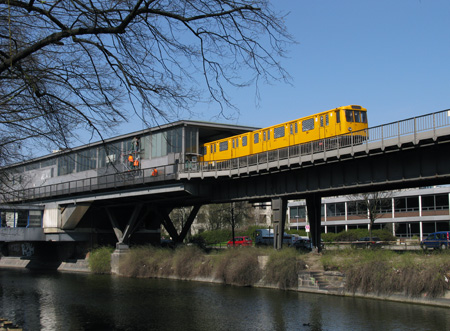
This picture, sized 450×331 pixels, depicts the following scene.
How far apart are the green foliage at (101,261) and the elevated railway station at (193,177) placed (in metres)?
2.24

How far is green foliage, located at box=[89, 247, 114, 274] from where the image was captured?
48312 mm

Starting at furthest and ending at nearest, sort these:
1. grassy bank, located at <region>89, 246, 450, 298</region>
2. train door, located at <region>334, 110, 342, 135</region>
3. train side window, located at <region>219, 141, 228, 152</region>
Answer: train side window, located at <region>219, 141, 228, 152</region> < train door, located at <region>334, 110, 342, 135</region> < grassy bank, located at <region>89, 246, 450, 298</region>

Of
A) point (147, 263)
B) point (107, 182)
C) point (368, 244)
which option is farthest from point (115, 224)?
point (368, 244)

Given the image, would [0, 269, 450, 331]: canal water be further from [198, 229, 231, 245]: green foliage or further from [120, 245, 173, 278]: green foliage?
[198, 229, 231, 245]: green foliage

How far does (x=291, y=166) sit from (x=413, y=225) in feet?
164

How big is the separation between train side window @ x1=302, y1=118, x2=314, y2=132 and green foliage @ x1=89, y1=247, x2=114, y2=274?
2542cm

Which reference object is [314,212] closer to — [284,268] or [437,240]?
[284,268]

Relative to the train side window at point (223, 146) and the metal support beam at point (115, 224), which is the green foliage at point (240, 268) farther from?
the metal support beam at point (115, 224)

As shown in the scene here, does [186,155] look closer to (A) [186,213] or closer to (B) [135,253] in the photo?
(B) [135,253]

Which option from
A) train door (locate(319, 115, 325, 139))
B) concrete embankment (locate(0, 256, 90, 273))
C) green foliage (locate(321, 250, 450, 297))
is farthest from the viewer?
concrete embankment (locate(0, 256, 90, 273))

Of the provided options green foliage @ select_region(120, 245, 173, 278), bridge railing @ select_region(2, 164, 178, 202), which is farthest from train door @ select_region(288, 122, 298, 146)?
green foliage @ select_region(120, 245, 173, 278)

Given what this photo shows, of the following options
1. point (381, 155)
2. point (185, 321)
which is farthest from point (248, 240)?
point (185, 321)

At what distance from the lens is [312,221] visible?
120 feet

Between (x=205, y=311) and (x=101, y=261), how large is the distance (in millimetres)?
28238
